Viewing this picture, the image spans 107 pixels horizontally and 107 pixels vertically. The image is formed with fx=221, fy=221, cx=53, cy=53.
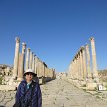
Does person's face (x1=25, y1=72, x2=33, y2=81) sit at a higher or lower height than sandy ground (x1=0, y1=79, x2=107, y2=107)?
higher

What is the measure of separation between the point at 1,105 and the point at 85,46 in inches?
795

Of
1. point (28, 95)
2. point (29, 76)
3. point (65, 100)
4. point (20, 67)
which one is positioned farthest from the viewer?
point (20, 67)

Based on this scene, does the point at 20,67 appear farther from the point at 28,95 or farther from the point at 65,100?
the point at 28,95

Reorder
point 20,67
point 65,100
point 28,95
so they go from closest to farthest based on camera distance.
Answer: point 28,95
point 65,100
point 20,67

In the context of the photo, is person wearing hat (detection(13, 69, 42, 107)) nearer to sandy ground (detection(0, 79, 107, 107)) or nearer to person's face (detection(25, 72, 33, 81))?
person's face (detection(25, 72, 33, 81))

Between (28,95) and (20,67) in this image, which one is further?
(20,67)

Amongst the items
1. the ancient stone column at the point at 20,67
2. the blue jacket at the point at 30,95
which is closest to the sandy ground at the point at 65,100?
the blue jacket at the point at 30,95

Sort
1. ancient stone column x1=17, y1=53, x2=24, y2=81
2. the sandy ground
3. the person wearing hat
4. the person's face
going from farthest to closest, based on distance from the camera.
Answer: ancient stone column x1=17, y1=53, x2=24, y2=81, the sandy ground, the person's face, the person wearing hat

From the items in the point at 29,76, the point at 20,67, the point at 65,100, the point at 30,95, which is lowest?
the point at 65,100

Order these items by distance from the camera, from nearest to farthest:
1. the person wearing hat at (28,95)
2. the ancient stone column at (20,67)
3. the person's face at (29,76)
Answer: the person wearing hat at (28,95), the person's face at (29,76), the ancient stone column at (20,67)

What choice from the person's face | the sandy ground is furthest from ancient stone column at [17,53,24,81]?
the person's face

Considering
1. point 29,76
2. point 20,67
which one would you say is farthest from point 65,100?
point 20,67

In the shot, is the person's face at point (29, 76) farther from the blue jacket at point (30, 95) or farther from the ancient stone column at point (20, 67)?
the ancient stone column at point (20, 67)

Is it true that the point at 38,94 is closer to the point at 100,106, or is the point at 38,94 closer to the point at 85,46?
the point at 100,106
